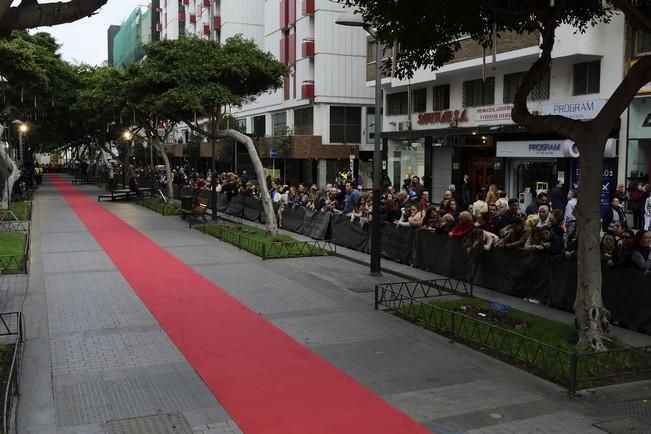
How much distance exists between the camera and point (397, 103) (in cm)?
3466

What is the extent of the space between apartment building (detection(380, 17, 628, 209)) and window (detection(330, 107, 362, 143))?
539cm

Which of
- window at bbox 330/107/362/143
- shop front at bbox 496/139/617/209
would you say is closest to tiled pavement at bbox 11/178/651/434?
shop front at bbox 496/139/617/209

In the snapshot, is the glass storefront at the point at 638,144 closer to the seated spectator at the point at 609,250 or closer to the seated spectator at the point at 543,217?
the seated spectator at the point at 543,217

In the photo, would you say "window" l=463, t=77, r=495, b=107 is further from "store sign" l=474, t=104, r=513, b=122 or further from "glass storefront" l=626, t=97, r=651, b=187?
"glass storefront" l=626, t=97, r=651, b=187

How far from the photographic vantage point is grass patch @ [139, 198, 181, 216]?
29.4 metres

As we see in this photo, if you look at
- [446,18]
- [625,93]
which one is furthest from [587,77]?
[625,93]

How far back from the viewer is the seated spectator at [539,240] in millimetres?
11901

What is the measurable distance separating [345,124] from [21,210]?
64.2ft

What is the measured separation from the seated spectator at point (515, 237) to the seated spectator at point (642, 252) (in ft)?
7.57

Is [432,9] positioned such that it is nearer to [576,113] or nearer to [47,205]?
[576,113]

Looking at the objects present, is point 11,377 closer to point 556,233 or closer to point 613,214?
point 556,233

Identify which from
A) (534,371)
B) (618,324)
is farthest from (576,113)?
(534,371)

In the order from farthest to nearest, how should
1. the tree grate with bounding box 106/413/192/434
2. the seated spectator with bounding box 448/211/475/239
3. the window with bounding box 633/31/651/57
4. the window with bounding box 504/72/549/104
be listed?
the window with bounding box 504/72/549/104 → the window with bounding box 633/31/651/57 → the seated spectator with bounding box 448/211/475/239 → the tree grate with bounding box 106/413/192/434

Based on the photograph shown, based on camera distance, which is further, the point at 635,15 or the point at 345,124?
the point at 345,124
